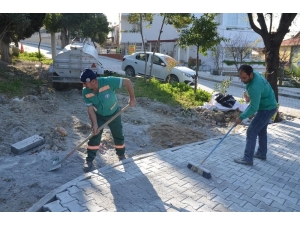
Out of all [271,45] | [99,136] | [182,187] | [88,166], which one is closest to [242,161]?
[182,187]

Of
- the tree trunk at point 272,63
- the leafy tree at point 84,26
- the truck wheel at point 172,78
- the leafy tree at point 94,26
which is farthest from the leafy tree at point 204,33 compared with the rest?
the leafy tree at point 94,26

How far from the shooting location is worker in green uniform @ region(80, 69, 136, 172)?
425cm

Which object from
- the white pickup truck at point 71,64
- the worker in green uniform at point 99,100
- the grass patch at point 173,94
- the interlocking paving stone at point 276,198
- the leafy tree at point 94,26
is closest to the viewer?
the interlocking paving stone at point 276,198

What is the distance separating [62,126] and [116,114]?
2561 millimetres

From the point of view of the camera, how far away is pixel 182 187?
13.1ft

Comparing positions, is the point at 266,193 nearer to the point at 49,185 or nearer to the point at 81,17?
the point at 49,185

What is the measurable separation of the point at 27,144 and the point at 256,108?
13.1ft

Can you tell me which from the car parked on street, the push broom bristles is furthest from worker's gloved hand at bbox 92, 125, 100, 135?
the car parked on street

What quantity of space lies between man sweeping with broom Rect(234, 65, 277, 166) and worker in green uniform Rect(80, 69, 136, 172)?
70.1 inches

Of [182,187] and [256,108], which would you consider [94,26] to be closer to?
[256,108]

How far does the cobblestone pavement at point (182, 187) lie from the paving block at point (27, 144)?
163 centimetres

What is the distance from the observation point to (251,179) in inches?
175

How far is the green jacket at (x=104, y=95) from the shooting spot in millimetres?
Answer: 4367

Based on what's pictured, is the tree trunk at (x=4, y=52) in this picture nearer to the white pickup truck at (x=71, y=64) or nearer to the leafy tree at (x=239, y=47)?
the white pickup truck at (x=71, y=64)
